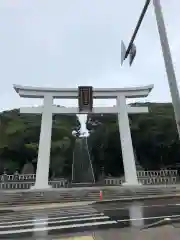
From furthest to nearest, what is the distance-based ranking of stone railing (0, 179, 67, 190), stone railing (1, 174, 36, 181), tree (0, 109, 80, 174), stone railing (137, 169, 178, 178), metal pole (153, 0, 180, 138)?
tree (0, 109, 80, 174)
stone railing (137, 169, 178, 178)
stone railing (1, 174, 36, 181)
stone railing (0, 179, 67, 190)
metal pole (153, 0, 180, 138)

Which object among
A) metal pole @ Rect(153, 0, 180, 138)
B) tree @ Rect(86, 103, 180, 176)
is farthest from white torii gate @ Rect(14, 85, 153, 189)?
metal pole @ Rect(153, 0, 180, 138)

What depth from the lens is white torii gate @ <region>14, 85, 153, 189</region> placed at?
25.5 metres

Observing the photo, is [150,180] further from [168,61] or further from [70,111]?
[168,61]

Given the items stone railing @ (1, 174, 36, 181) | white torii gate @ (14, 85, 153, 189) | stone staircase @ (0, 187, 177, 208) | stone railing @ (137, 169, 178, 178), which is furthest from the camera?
stone railing @ (137, 169, 178, 178)

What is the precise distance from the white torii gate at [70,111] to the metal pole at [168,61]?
1969cm

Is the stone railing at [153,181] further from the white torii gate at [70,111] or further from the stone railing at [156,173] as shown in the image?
the white torii gate at [70,111]

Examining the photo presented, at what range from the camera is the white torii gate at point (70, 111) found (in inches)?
1004

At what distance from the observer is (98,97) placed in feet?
91.8

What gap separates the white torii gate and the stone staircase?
Result: 3.16 metres

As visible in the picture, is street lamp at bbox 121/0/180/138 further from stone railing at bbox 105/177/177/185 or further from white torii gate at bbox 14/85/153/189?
stone railing at bbox 105/177/177/185

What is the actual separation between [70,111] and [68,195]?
838 cm

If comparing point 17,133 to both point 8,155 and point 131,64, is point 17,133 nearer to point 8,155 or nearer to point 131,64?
point 8,155

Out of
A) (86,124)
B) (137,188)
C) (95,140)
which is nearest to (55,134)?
(95,140)

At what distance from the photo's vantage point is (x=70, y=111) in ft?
89.5
